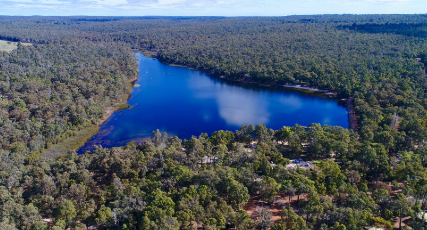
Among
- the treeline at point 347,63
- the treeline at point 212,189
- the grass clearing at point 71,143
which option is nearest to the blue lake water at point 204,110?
the grass clearing at point 71,143

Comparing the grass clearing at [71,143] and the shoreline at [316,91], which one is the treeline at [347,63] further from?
the grass clearing at [71,143]

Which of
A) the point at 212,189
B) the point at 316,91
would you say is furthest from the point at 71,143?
Answer: the point at 316,91

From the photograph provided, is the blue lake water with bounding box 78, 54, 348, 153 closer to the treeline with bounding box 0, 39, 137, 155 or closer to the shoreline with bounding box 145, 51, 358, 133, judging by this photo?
the shoreline with bounding box 145, 51, 358, 133

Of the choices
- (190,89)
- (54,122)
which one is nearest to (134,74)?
(190,89)

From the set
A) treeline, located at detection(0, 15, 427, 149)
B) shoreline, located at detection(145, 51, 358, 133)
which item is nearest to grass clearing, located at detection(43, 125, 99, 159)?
treeline, located at detection(0, 15, 427, 149)

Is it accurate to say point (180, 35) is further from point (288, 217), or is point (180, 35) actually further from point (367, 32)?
point (288, 217)

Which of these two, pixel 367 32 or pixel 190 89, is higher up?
pixel 367 32
